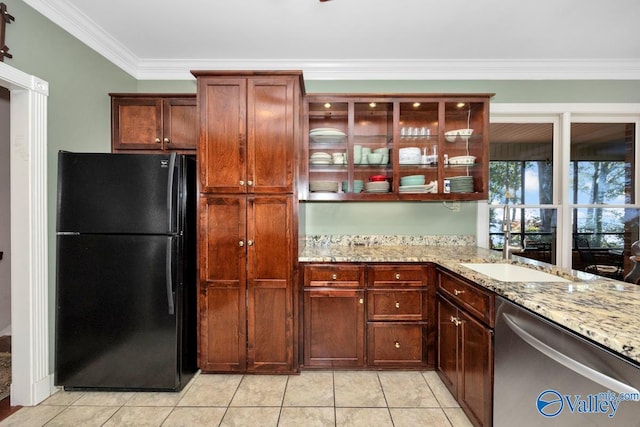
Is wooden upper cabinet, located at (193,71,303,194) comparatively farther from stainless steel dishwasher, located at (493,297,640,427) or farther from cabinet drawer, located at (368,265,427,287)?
stainless steel dishwasher, located at (493,297,640,427)

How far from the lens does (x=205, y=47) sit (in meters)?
2.53

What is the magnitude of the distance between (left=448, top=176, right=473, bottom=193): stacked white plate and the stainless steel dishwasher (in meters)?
1.37

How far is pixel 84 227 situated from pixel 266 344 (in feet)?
5.14

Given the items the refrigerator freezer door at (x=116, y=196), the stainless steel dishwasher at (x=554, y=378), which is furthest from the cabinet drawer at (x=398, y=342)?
the refrigerator freezer door at (x=116, y=196)

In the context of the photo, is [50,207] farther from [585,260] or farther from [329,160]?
[585,260]

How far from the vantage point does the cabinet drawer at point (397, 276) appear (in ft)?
7.28

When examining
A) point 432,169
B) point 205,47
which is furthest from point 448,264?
point 205,47

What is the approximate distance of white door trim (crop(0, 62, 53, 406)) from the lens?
1826 mm

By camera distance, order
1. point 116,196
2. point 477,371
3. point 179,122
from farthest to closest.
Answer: point 179,122 < point 116,196 < point 477,371

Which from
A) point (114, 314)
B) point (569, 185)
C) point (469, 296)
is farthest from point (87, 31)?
point (569, 185)

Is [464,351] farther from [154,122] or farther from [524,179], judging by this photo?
[154,122]

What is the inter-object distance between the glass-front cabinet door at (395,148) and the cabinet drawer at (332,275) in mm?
640

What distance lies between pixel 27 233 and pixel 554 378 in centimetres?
301

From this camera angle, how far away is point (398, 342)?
2211 millimetres
